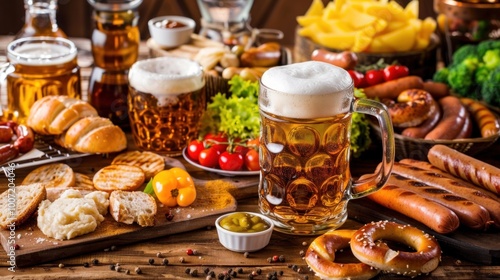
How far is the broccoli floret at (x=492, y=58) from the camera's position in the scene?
367cm

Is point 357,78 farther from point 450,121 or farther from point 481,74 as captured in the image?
point 481,74

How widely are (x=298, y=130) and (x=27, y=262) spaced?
0.89 meters

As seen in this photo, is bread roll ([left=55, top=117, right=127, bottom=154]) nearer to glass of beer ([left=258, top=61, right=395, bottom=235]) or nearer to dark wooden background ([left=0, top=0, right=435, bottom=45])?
glass of beer ([left=258, top=61, right=395, bottom=235])

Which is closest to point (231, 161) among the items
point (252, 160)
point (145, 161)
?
point (252, 160)

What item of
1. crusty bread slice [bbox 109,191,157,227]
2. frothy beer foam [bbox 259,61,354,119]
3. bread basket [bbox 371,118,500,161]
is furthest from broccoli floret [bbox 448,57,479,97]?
crusty bread slice [bbox 109,191,157,227]

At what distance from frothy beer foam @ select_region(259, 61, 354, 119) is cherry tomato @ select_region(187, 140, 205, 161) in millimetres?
697

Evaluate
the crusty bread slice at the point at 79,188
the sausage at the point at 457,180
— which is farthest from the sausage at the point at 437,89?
the crusty bread slice at the point at 79,188

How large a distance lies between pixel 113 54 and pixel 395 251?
5.32 feet

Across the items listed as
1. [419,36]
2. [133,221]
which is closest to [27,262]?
[133,221]

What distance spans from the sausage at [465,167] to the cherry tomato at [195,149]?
861mm

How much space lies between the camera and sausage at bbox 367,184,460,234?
2.47 m

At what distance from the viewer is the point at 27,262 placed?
2381 millimetres

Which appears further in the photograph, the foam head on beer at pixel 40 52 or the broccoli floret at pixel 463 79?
the broccoli floret at pixel 463 79

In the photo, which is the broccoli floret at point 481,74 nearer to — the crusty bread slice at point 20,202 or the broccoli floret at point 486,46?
the broccoli floret at point 486,46
